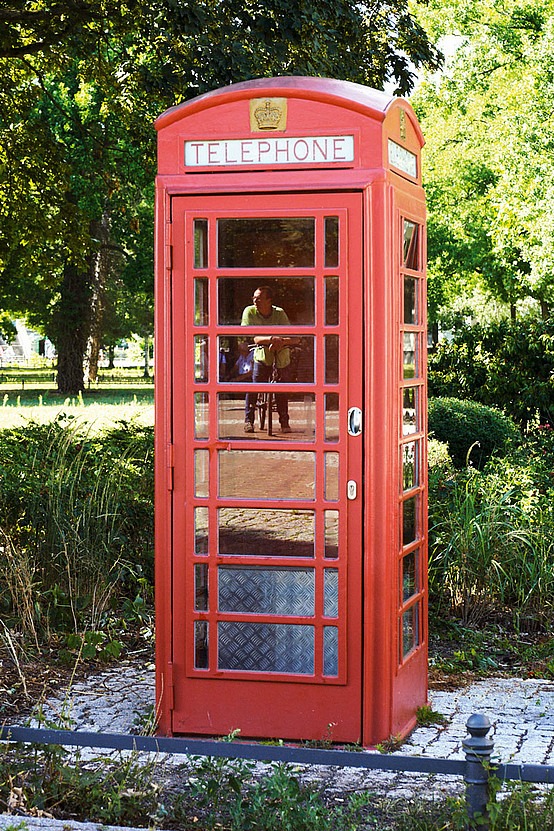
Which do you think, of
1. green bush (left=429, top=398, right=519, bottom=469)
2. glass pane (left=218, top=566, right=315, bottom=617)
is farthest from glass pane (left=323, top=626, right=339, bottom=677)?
green bush (left=429, top=398, right=519, bottom=469)

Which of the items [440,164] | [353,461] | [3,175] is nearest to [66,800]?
[353,461]

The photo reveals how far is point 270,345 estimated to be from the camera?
439 cm

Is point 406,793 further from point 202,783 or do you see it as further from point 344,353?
point 344,353

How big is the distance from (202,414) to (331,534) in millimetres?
806

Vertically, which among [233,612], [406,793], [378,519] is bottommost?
[406,793]

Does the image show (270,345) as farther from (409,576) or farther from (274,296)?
(409,576)

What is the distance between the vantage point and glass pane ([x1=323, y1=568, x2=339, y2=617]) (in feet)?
14.5

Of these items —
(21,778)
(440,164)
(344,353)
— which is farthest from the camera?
(440,164)

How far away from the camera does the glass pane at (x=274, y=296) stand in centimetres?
435

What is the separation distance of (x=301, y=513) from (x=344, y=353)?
758mm

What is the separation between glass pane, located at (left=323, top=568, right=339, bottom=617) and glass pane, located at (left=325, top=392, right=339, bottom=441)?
0.63 meters

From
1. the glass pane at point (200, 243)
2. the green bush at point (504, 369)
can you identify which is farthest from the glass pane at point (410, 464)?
the green bush at point (504, 369)

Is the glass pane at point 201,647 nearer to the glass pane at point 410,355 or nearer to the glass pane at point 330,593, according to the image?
the glass pane at point 330,593

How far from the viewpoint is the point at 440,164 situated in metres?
28.3
